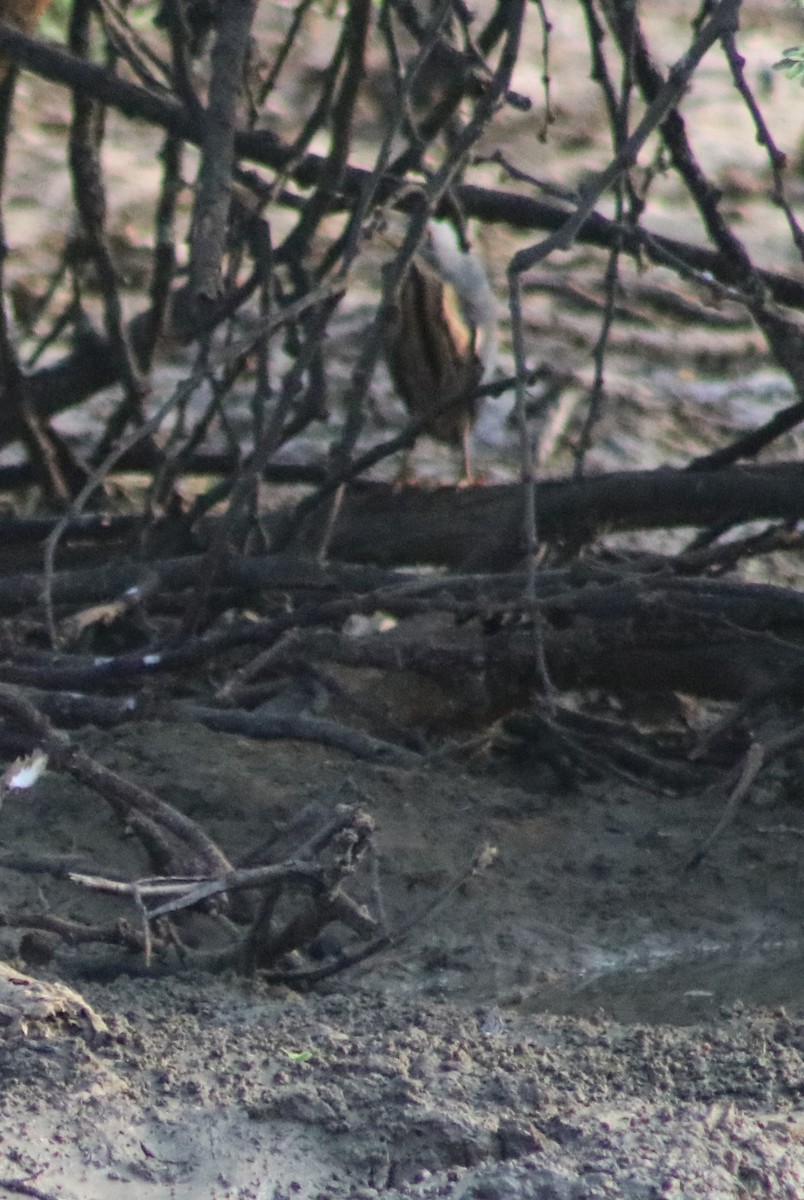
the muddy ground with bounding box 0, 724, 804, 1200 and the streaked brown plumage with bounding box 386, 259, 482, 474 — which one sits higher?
the streaked brown plumage with bounding box 386, 259, 482, 474

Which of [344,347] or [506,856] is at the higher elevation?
[344,347]

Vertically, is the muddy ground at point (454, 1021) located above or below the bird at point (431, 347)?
below

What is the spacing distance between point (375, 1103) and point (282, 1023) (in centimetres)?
27

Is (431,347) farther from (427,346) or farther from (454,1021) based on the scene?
(454,1021)

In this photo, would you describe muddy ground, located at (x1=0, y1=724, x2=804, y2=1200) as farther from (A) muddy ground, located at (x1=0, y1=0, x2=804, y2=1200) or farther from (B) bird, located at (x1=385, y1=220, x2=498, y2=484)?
(B) bird, located at (x1=385, y1=220, x2=498, y2=484)

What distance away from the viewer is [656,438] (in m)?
6.36

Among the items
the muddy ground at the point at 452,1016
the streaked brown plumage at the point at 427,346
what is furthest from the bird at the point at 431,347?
the muddy ground at the point at 452,1016

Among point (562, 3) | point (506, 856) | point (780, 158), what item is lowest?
point (506, 856)

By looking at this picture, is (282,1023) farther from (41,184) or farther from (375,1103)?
(41,184)

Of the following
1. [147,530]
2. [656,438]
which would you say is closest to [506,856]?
[147,530]

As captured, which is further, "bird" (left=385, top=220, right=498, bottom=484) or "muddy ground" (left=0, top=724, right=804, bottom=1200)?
"bird" (left=385, top=220, right=498, bottom=484)

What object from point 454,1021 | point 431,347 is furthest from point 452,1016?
point 431,347

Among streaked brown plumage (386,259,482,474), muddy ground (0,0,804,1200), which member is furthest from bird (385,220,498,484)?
muddy ground (0,0,804,1200)

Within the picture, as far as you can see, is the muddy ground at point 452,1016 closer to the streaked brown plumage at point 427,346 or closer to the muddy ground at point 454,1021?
the muddy ground at point 454,1021
